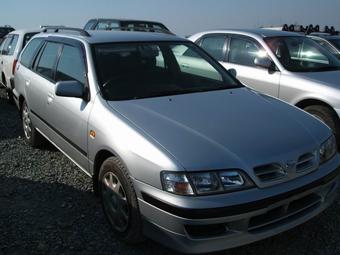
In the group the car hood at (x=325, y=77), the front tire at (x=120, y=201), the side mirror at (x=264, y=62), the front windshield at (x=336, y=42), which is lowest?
the front tire at (x=120, y=201)

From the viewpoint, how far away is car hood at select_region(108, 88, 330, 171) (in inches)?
111

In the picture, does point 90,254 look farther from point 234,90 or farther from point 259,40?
point 259,40

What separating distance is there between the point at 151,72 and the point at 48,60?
62.1 inches

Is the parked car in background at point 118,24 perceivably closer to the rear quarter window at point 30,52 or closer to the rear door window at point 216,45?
the rear door window at point 216,45

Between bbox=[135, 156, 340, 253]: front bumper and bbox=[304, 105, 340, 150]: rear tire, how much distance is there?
2387 mm

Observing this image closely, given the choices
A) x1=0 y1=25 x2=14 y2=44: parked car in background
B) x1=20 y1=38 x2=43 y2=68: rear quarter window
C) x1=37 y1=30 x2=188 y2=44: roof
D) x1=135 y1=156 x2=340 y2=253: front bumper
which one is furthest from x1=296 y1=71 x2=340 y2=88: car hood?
x1=0 y1=25 x2=14 y2=44: parked car in background

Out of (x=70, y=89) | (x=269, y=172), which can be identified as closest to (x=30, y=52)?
(x=70, y=89)

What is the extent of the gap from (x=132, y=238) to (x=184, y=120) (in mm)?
973

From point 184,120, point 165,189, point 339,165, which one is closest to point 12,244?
point 165,189

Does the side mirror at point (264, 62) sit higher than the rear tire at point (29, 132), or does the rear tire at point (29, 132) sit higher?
the side mirror at point (264, 62)

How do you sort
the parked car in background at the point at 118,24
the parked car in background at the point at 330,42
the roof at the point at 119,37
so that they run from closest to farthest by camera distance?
the roof at the point at 119,37 → the parked car in background at the point at 330,42 → the parked car in background at the point at 118,24

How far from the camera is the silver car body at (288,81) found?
527 cm

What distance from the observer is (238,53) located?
21.6 feet

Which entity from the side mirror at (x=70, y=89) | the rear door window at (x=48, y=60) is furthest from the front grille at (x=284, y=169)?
the rear door window at (x=48, y=60)
